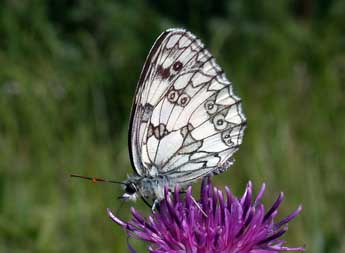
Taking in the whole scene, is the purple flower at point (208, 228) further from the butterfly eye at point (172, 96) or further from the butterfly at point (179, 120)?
the butterfly eye at point (172, 96)

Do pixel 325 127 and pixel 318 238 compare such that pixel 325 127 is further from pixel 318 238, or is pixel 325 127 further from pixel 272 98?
pixel 318 238

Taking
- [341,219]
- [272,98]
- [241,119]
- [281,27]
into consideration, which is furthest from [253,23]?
[241,119]

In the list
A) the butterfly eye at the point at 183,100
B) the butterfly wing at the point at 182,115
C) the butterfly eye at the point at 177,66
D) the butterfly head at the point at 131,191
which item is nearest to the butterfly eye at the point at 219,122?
the butterfly wing at the point at 182,115

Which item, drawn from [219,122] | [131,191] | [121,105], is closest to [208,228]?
[131,191]

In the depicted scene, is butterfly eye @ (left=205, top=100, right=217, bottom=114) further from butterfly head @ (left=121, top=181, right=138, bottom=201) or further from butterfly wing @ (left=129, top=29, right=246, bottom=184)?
butterfly head @ (left=121, top=181, right=138, bottom=201)

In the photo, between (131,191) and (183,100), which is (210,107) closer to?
(183,100)

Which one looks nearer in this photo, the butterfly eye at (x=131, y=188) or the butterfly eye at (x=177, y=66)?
the butterfly eye at (x=131, y=188)
